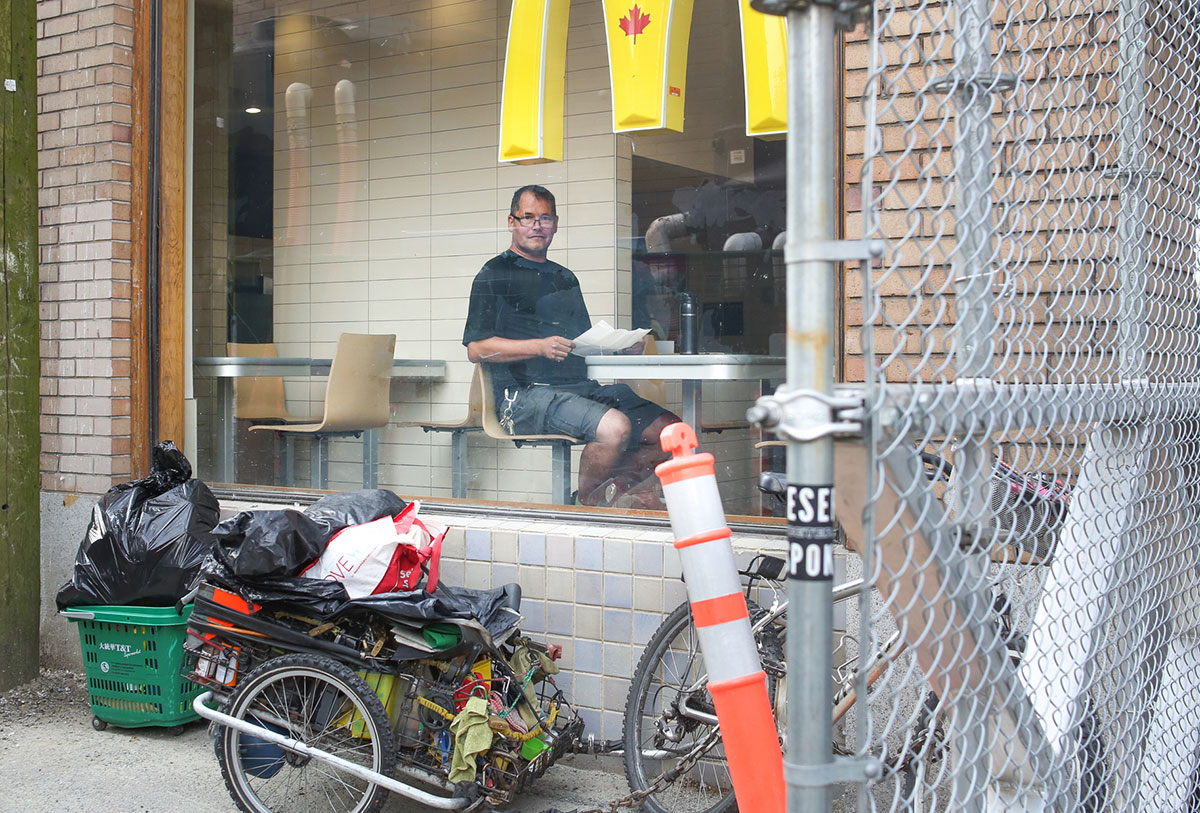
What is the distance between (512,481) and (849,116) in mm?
2346

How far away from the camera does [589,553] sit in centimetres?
431

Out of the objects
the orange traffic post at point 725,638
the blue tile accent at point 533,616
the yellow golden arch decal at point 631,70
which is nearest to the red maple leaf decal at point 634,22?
the yellow golden arch decal at point 631,70

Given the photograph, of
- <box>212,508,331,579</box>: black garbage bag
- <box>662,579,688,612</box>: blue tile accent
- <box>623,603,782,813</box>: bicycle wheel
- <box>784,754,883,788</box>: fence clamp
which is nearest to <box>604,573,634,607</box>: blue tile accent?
<box>662,579,688,612</box>: blue tile accent

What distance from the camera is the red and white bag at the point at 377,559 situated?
11.8 feet

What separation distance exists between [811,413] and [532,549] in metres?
3.25

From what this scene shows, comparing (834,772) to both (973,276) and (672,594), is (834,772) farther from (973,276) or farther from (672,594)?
(672,594)

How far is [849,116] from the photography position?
12.4 ft

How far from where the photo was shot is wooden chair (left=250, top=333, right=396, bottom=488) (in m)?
5.65

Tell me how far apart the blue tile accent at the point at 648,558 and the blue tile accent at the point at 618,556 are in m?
0.03

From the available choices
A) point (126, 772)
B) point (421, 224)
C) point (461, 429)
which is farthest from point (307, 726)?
point (421, 224)

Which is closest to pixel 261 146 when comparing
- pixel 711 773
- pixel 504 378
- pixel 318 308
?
pixel 318 308

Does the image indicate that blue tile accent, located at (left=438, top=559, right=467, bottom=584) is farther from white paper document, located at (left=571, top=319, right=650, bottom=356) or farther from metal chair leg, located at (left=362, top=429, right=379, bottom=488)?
white paper document, located at (left=571, top=319, right=650, bottom=356)

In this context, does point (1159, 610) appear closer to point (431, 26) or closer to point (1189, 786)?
point (1189, 786)

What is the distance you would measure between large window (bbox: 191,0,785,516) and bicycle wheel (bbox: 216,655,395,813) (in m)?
1.59
